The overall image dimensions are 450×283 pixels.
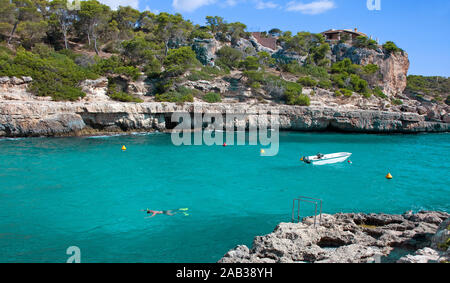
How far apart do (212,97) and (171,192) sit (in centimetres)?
2481

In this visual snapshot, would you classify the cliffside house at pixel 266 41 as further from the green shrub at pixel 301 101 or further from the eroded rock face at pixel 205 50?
the green shrub at pixel 301 101

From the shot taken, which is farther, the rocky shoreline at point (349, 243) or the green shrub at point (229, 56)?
the green shrub at point (229, 56)

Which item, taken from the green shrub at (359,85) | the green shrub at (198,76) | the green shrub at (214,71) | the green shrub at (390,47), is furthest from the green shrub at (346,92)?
the green shrub at (198,76)

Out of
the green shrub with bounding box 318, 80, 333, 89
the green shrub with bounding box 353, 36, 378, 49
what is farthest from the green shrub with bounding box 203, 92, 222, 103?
the green shrub with bounding box 353, 36, 378, 49

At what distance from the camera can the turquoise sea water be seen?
991 cm

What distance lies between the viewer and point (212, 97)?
3841 cm

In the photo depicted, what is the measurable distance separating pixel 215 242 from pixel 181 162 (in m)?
11.7

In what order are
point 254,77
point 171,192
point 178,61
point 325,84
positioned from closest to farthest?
point 171,192, point 178,61, point 254,77, point 325,84

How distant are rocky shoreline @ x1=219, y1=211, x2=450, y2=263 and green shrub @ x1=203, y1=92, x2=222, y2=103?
29439mm

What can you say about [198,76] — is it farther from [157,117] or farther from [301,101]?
[301,101]

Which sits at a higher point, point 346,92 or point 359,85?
point 359,85

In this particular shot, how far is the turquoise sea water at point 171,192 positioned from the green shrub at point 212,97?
12.3 m

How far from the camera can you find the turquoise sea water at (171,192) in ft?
32.5

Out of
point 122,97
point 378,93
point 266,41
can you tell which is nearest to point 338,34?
point 266,41
